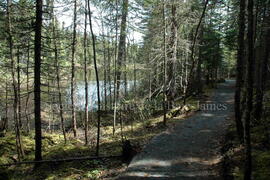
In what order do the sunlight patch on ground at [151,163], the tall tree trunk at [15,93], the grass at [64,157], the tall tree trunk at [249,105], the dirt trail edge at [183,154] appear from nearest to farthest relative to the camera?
the tall tree trunk at [249,105], the dirt trail edge at [183,154], the sunlight patch on ground at [151,163], the grass at [64,157], the tall tree trunk at [15,93]

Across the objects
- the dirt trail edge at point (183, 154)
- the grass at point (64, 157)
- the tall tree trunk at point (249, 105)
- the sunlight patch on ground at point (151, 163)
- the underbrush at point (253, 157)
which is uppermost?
the tall tree trunk at point (249, 105)

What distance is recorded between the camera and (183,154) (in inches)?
311

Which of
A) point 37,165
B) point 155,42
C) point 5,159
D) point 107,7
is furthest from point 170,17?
point 5,159

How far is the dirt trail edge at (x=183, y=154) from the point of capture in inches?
252

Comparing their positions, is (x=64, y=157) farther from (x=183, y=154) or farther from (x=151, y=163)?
(x=183, y=154)

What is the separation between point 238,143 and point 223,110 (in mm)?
8736

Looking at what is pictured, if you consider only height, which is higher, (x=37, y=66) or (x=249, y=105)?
(x=37, y=66)

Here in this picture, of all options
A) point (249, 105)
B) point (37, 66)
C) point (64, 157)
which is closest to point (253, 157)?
point (249, 105)

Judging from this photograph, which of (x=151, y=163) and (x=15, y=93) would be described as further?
(x=15, y=93)

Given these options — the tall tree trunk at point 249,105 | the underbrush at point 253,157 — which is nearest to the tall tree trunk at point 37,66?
the underbrush at point 253,157

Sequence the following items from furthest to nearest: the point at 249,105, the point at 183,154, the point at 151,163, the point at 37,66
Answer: the point at 37,66 → the point at 183,154 → the point at 151,163 → the point at 249,105

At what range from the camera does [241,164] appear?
238 inches

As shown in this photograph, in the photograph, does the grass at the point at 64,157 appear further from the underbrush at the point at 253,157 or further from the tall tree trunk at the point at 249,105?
the tall tree trunk at the point at 249,105

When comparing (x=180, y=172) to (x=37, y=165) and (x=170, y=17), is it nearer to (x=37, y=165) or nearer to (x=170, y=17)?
(x=37, y=165)
